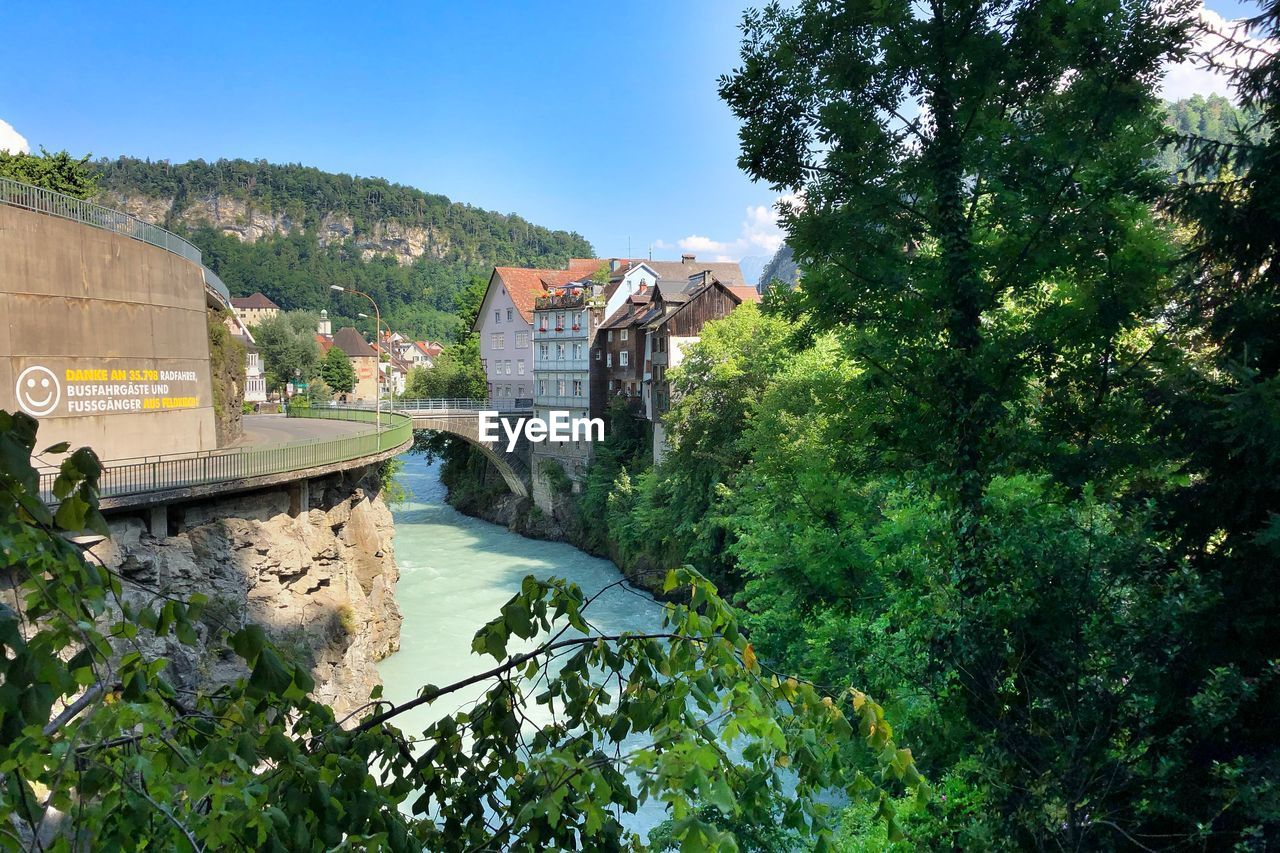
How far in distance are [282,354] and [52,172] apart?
5098 cm

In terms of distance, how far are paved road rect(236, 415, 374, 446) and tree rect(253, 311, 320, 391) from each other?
121ft

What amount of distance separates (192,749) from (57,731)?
56 centimetres

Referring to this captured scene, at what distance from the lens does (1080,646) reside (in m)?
6.44

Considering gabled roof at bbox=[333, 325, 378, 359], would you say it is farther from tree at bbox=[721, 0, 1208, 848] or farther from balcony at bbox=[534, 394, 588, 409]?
tree at bbox=[721, 0, 1208, 848]

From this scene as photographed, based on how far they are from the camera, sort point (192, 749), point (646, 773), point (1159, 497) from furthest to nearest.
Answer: point (1159, 497), point (192, 749), point (646, 773)

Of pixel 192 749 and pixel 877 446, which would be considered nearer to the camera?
pixel 192 749

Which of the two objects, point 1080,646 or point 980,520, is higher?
point 980,520

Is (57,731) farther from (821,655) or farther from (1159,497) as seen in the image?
(821,655)

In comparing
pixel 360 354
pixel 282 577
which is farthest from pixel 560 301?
pixel 360 354

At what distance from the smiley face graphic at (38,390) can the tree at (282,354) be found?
216 ft

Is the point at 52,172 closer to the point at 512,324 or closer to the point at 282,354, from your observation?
the point at 512,324

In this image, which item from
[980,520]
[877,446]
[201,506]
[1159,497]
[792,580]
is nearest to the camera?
[1159,497]

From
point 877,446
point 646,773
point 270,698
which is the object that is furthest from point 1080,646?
point 270,698

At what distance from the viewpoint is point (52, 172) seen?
28656 mm
